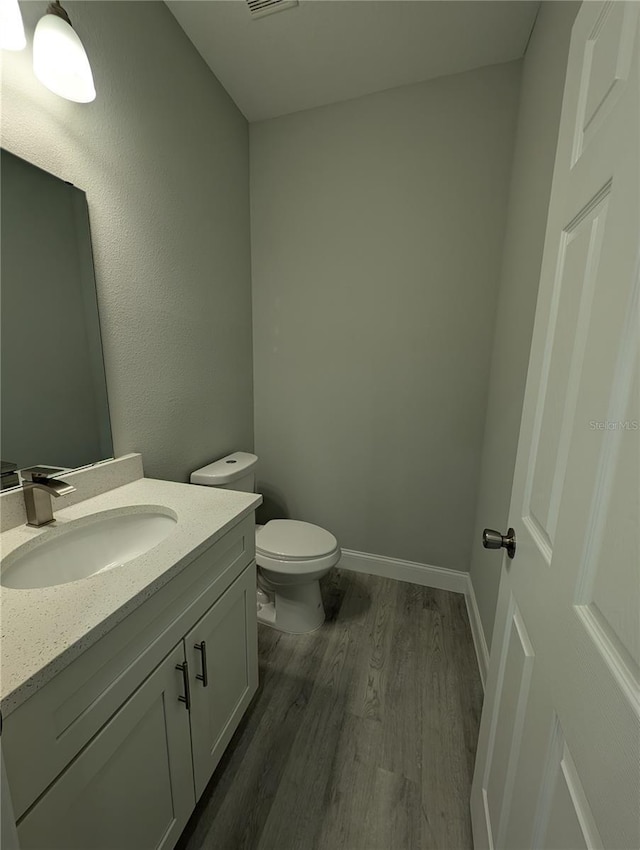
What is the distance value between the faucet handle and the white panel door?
1174mm

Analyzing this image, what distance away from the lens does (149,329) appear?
1379mm

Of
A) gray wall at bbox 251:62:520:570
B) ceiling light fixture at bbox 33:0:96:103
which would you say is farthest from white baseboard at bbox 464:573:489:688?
ceiling light fixture at bbox 33:0:96:103

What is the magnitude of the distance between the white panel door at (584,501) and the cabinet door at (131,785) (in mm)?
753

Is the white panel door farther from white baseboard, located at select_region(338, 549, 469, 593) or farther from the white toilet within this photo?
white baseboard, located at select_region(338, 549, 469, 593)

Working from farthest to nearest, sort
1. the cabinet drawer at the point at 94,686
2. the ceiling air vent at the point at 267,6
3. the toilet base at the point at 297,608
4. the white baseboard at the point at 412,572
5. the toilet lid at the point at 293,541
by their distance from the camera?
the white baseboard at the point at 412,572 < the toilet base at the point at 297,608 < the toilet lid at the point at 293,541 < the ceiling air vent at the point at 267,6 < the cabinet drawer at the point at 94,686

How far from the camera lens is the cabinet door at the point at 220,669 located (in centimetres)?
93

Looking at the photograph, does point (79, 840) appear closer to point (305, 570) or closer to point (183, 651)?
point (183, 651)

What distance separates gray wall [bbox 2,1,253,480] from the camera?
3.43 ft

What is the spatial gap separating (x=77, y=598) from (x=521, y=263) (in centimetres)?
173

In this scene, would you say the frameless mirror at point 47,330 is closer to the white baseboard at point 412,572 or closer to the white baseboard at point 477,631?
the white baseboard at point 412,572

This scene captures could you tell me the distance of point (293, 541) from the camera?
1.68 meters

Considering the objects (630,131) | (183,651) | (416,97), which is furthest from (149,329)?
(416,97)

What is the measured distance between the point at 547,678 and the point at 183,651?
0.78m

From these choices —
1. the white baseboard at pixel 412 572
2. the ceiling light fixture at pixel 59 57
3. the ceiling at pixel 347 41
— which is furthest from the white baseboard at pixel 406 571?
the ceiling at pixel 347 41
